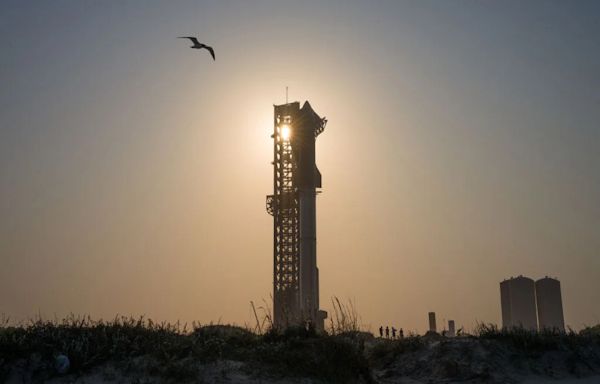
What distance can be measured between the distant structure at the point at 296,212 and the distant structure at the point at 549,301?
271 feet

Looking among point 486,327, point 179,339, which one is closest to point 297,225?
point 486,327

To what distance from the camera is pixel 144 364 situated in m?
13.3

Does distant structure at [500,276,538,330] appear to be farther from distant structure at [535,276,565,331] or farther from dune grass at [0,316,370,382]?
dune grass at [0,316,370,382]

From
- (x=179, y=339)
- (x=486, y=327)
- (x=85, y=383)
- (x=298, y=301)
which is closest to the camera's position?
(x=85, y=383)

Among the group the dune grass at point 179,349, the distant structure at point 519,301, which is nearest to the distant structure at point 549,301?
the distant structure at point 519,301

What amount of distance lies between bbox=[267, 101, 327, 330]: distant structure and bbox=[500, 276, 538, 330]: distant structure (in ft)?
263

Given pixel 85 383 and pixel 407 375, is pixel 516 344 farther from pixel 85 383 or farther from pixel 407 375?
pixel 85 383

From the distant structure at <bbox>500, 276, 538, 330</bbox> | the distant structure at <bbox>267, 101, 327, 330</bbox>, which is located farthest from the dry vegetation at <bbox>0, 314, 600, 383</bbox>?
the distant structure at <bbox>500, 276, 538, 330</bbox>

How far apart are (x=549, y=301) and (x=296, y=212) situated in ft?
294

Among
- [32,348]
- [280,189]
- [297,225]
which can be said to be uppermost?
[280,189]

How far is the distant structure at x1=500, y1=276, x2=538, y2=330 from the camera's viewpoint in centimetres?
13325

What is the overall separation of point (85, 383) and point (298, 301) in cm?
5637

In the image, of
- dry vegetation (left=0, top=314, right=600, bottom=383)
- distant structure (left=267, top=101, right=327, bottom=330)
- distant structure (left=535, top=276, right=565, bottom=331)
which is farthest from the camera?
distant structure (left=535, top=276, right=565, bottom=331)

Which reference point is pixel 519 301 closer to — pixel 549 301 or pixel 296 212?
pixel 549 301
